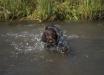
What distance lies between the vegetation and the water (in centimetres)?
54

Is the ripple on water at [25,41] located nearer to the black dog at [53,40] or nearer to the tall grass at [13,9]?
the black dog at [53,40]

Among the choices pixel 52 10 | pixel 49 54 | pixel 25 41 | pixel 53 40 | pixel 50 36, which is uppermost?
pixel 52 10

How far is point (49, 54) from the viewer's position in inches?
450

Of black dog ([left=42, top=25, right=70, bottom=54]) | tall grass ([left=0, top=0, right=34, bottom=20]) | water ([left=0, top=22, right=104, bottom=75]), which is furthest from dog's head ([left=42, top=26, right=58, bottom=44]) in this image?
tall grass ([left=0, top=0, right=34, bottom=20])

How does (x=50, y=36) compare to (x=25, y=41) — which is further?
(x=25, y=41)

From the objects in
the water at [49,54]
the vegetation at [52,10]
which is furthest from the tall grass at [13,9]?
the water at [49,54]

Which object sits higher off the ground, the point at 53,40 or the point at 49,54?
the point at 53,40

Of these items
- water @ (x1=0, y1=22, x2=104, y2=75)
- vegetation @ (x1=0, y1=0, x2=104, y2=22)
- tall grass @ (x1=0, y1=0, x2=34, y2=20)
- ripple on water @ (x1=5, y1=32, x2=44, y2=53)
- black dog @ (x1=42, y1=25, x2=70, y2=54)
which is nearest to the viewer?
water @ (x1=0, y1=22, x2=104, y2=75)

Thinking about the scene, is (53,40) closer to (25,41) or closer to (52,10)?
(25,41)

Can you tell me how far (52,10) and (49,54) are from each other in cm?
394

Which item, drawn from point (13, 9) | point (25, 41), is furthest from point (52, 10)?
point (25, 41)

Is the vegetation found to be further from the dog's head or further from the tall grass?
the dog's head

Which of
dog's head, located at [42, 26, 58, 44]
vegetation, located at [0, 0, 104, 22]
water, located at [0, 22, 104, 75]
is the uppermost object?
vegetation, located at [0, 0, 104, 22]

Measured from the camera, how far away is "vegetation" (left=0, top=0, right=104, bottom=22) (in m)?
14.8
